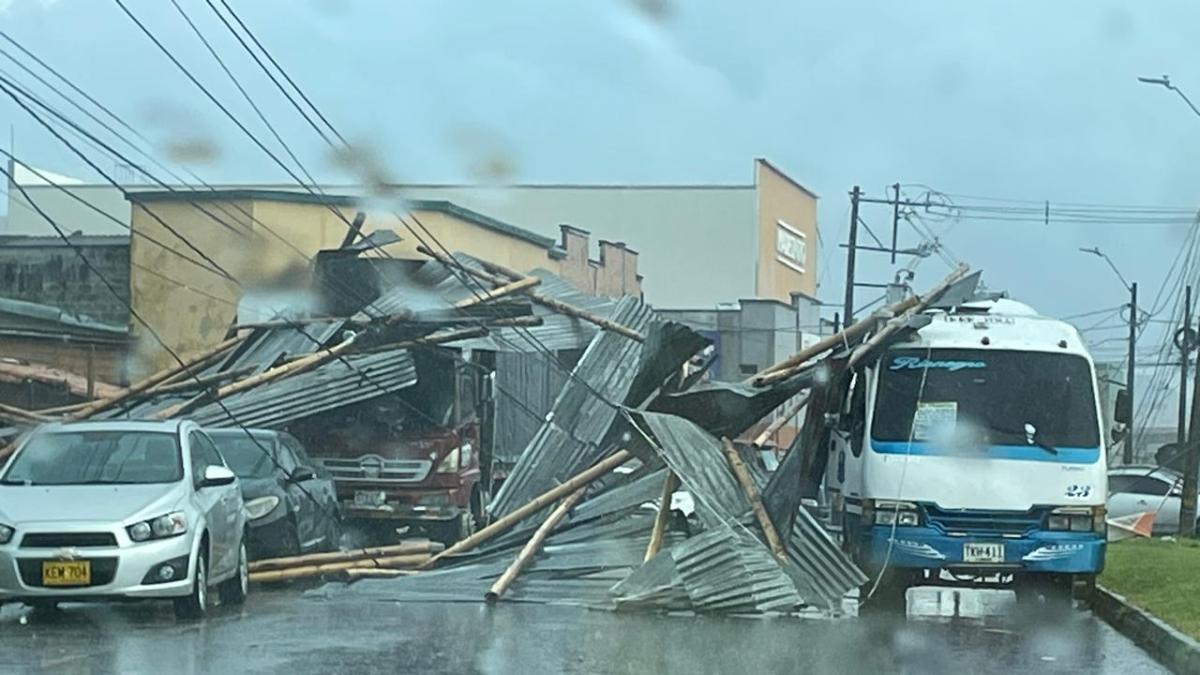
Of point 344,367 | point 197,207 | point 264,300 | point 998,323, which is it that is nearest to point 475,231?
point 197,207

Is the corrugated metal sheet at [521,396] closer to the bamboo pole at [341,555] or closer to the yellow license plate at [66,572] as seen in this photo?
the bamboo pole at [341,555]

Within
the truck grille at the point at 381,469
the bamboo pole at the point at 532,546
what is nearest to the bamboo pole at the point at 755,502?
the bamboo pole at the point at 532,546

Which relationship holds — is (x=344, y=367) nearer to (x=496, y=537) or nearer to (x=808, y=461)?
(x=496, y=537)

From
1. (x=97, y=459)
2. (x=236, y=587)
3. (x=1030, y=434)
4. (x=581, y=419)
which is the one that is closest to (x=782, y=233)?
(x=581, y=419)

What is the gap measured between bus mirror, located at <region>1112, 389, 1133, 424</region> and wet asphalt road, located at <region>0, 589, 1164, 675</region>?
2.16m

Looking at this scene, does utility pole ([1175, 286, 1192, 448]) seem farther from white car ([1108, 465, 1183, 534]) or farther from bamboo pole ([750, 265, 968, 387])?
bamboo pole ([750, 265, 968, 387])

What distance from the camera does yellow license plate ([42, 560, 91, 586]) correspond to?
13.9 m

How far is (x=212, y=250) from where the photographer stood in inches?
1438

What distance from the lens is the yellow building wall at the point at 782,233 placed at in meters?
59.4

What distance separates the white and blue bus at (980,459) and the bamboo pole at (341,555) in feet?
16.3

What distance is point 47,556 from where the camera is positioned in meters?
13.9

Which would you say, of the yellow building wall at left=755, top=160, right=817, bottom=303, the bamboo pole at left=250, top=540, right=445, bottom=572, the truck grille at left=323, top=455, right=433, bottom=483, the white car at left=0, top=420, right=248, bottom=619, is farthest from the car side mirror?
the yellow building wall at left=755, top=160, right=817, bottom=303

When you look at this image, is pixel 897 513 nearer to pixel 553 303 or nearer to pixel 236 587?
pixel 236 587

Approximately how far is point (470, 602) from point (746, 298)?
4214cm
